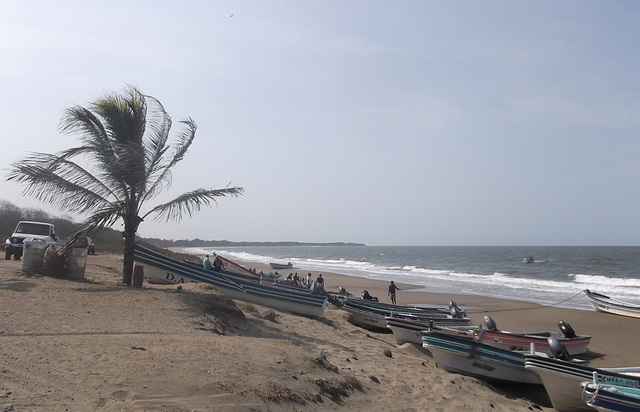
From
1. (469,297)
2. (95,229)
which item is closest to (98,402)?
(95,229)

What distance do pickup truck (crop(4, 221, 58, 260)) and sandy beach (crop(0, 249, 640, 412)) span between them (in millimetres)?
7090

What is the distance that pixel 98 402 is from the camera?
214 inches

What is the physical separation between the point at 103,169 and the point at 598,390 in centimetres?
1309

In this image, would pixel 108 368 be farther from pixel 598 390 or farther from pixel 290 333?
pixel 598 390

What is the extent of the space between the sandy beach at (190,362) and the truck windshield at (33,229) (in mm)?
7935

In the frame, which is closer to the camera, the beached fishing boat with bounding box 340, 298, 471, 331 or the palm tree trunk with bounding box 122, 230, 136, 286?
the palm tree trunk with bounding box 122, 230, 136, 286

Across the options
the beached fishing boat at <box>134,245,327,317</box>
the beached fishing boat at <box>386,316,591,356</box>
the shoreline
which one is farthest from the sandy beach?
the beached fishing boat at <box>134,245,327,317</box>

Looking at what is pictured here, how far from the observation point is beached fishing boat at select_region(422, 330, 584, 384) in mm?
11133

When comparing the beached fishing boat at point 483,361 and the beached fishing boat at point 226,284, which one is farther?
the beached fishing boat at point 226,284

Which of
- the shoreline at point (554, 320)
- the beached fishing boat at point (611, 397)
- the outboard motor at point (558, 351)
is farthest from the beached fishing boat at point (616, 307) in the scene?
the beached fishing boat at point (611, 397)

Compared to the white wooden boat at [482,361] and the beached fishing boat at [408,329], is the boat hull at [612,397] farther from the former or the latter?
the beached fishing boat at [408,329]

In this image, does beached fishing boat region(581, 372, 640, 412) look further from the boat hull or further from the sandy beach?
the sandy beach

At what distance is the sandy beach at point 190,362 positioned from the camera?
5887 millimetres

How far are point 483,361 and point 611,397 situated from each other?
10.1 ft
